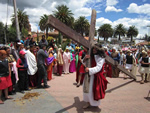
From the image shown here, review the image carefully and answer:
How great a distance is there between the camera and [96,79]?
3197 millimetres

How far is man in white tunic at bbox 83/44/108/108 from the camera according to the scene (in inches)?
119

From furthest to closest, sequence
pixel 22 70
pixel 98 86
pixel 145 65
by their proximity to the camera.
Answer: pixel 145 65 < pixel 22 70 < pixel 98 86

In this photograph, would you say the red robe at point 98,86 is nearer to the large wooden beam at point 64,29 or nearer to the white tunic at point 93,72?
the white tunic at point 93,72

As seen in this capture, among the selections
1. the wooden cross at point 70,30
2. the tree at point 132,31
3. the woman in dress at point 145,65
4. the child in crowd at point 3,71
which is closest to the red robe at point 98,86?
the wooden cross at point 70,30

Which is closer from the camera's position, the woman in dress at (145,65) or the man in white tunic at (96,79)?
the man in white tunic at (96,79)

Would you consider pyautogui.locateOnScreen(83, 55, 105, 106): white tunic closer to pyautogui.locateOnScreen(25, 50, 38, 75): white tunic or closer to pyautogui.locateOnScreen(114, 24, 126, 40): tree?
pyautogui.locateOnScreen(25, 50, 38, 75): white tunic

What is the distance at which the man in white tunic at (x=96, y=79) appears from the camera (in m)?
3.02

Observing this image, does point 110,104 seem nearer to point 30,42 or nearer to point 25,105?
point 25,105

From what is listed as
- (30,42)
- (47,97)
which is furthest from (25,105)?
(30,42)

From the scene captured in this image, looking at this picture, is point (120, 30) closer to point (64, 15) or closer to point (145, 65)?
point (64, 15)

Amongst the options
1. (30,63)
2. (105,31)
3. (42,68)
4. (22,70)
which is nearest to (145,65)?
(42,68)

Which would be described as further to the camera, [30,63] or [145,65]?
[145,65]

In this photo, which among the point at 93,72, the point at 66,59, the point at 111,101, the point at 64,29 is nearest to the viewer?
the point at 64,29

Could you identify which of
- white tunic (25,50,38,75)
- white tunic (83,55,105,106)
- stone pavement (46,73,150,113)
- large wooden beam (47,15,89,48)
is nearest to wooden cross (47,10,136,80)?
large wooden beam (47,15,89,48)
